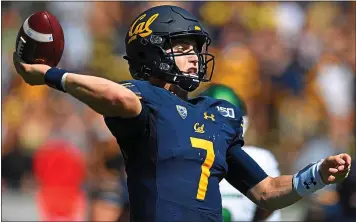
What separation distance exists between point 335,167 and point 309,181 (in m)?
0.19

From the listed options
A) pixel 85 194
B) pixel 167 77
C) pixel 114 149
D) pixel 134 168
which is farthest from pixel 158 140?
pixel 85 194

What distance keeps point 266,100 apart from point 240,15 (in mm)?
1144

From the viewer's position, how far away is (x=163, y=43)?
4.02 meters

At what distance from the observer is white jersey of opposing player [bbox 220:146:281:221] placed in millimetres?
5762

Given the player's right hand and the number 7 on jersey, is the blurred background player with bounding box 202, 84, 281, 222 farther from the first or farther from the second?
the player's right hand

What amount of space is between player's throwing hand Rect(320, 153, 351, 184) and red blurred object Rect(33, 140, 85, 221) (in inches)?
206

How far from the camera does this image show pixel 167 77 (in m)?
3.98

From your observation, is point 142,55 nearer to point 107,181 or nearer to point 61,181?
point 107,181

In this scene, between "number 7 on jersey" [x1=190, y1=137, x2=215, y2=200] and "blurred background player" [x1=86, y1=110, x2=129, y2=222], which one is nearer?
"number 7 on jersey" [x1=190, y1=137, x2=215, y2=200]

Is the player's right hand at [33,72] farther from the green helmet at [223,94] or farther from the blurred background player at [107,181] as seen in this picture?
the green helmet at [223,94]

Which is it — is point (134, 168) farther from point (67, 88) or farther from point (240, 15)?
point (240, 15)

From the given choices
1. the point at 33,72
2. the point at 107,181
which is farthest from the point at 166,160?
the point at 107,181

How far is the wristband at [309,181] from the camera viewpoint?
400 centimetres

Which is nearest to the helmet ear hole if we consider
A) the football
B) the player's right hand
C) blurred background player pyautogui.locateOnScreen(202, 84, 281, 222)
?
the football
